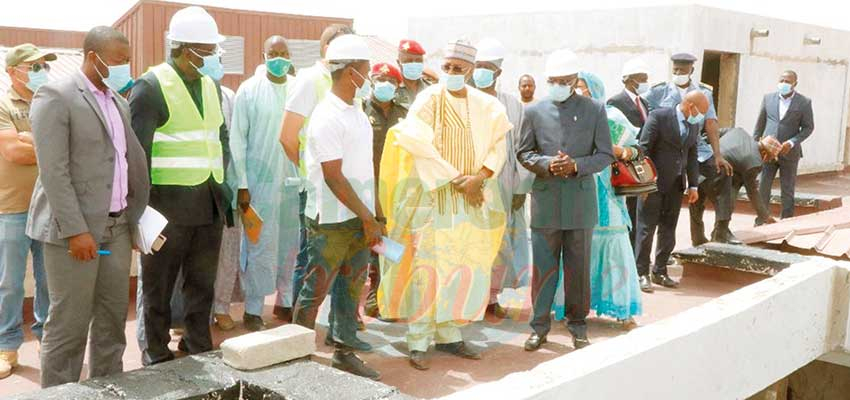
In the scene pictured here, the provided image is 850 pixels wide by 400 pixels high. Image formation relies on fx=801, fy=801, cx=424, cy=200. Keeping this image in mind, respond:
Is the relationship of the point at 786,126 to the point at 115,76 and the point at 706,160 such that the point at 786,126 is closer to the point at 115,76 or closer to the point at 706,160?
the point at 706,160

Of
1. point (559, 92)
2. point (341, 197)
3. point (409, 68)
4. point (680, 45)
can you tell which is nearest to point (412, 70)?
point (409, 68)

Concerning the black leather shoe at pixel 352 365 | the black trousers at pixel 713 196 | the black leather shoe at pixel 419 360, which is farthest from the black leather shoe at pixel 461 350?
the black trousers at pixel 713 196

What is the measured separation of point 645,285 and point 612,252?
1320mm

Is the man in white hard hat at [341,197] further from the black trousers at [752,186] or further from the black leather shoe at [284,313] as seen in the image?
the black trousers at [752,186]

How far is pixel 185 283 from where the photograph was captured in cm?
426

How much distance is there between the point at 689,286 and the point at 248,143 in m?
3.89

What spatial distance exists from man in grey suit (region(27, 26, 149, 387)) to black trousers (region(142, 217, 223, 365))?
0.47 m

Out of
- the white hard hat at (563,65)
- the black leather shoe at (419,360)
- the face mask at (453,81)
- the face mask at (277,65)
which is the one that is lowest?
the black leather shoe at (419,360)

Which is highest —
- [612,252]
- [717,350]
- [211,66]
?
[211,66]

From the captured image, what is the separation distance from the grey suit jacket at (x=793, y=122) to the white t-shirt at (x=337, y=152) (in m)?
6.85

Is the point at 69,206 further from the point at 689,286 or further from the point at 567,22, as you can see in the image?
the point at 567,22

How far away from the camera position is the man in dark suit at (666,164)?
6.33 meters

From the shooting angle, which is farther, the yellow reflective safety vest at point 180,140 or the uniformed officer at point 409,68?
the uniformed officer at point 409,68

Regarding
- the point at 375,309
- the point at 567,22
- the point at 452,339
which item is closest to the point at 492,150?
the point at 452,339
